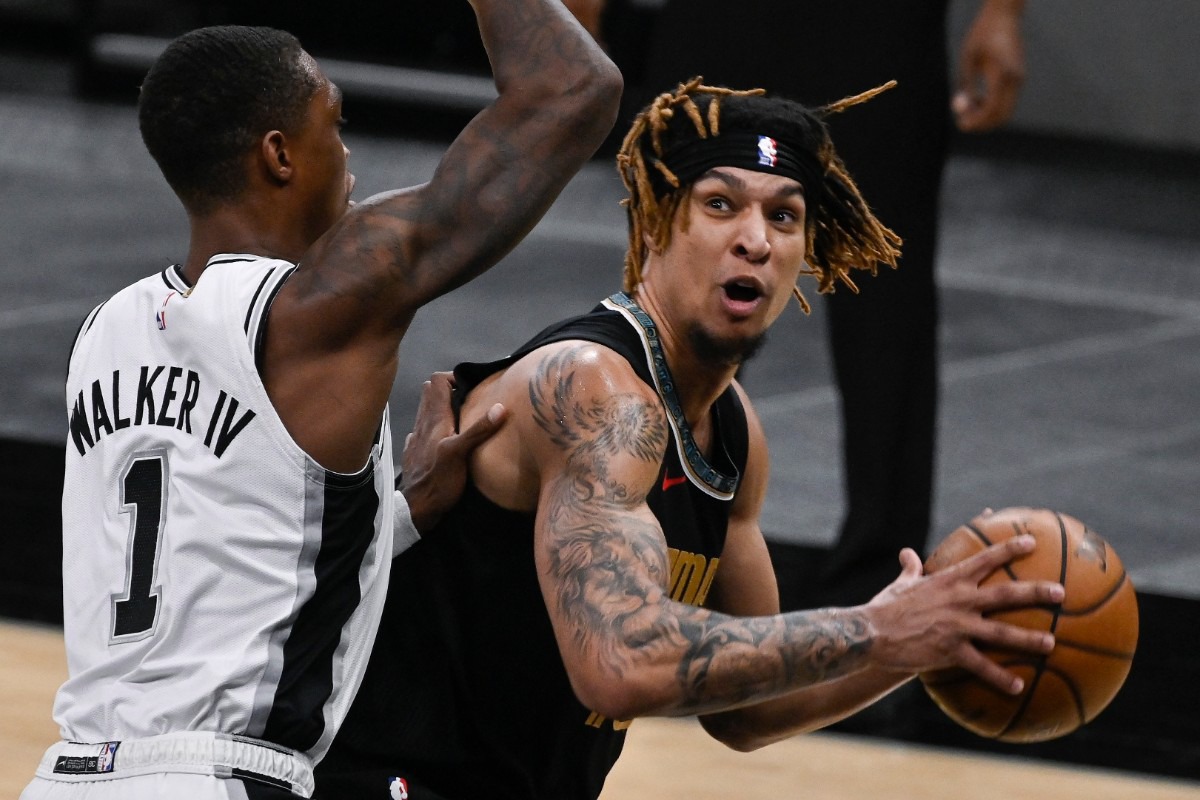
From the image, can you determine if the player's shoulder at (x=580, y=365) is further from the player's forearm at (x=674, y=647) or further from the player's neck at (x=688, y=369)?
the player's forearm at (x=674, y=647)

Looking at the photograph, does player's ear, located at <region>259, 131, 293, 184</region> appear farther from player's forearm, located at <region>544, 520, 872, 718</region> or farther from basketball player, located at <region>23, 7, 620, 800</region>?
player's forearm, located at <region>544, 520, 872, 718</region>

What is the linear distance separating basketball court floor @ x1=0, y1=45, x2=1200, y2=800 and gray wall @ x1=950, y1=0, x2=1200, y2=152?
0.38 m

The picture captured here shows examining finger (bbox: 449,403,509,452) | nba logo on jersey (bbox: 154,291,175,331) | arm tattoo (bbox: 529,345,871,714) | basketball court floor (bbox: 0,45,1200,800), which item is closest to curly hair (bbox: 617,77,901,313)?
finger (bbox: 449,403,509,452)

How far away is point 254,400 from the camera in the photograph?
256 centimetres

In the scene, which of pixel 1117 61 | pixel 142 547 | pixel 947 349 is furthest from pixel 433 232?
Answer: pixel 1117 61

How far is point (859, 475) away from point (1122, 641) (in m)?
2.82

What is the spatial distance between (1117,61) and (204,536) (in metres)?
12.4

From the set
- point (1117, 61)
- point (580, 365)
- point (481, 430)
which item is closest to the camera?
point (580, 365)

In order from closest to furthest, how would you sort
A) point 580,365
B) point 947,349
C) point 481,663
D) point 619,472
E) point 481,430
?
point 619,472, point 580,365, point 481,430, point 481,663, point 947,349

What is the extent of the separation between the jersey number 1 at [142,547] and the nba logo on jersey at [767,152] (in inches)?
40.9

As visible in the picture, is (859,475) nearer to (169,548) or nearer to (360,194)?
(169,548)

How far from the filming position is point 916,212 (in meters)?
5.47

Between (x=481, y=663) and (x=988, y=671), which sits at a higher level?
(x=988, y=671)

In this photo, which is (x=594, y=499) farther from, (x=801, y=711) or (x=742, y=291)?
(x=801, y=711)
